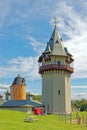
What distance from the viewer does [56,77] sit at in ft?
215

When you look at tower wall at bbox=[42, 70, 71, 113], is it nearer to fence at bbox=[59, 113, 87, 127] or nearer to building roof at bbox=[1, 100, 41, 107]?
building roof at bbox=[1, 100, 41, 107]

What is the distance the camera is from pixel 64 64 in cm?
6650

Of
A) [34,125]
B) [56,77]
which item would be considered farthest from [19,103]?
[34,125]

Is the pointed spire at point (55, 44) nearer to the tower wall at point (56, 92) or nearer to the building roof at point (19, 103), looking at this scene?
the tower wall at point (56, 92)

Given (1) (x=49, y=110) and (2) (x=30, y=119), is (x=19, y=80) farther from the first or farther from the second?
(2) (x=30, y=119)

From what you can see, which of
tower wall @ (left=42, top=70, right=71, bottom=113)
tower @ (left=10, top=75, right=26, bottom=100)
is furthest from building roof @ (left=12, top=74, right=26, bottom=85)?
tower wall @ (left=42, top=70, right=71, bottom=113)

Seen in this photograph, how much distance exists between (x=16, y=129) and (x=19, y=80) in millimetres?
57992

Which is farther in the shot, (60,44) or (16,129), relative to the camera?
(60,44)

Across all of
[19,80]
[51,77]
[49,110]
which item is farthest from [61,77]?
[19,80]

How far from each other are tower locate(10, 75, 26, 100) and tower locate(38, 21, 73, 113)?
16.9m

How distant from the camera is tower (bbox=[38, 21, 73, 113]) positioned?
64.2 meters

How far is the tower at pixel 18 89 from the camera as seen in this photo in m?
83.5

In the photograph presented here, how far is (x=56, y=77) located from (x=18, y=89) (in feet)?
68.5

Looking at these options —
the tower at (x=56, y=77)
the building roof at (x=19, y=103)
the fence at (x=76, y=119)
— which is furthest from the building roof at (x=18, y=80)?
the fence at (x=76, y=119)
